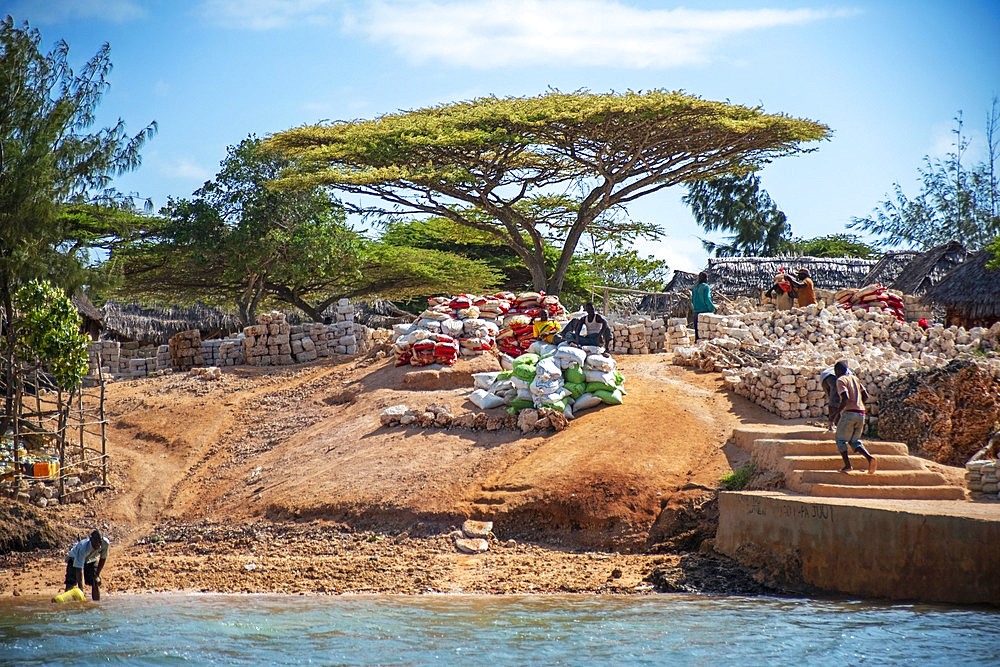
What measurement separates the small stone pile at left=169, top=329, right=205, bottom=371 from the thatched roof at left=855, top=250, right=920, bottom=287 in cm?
1567

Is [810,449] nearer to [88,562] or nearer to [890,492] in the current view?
[890,492]

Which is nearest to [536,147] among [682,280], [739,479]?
[682,280]

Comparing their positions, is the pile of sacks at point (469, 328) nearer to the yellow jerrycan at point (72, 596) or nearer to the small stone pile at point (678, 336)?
the small stone pile at point (678, 336)

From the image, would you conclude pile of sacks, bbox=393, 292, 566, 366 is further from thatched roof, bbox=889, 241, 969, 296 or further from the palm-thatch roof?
the palm-thatch roof

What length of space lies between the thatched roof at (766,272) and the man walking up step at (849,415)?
48.1 ft

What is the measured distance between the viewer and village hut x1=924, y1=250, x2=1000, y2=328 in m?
22.6

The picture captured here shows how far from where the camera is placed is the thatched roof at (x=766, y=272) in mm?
27391

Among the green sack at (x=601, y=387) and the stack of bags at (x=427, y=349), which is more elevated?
the stack of bags at (x=427, y=349)

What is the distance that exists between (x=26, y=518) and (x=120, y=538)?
3.74 feet

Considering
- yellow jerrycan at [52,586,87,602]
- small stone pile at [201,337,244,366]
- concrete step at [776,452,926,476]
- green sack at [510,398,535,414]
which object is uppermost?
small stone pile at [201,337,244,366]

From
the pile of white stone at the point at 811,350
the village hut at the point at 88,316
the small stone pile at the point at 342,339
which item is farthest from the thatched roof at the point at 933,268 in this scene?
the village hut at the point at 88,316

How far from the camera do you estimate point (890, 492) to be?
12.3 metres

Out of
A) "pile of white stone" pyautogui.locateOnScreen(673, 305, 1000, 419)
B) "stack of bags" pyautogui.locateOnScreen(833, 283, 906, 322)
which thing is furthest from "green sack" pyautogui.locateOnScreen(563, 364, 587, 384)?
"stack of bags" pyautogui.locateOnScreen(833, 283, 906, 322)

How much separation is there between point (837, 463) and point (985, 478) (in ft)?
5.22
